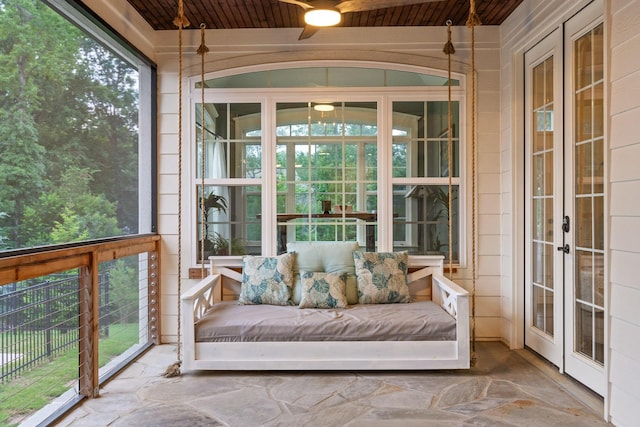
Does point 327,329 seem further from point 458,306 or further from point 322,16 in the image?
point 322,16

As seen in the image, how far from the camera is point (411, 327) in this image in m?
3.42

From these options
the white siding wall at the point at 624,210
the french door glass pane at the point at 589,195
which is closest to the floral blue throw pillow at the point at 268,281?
the french door glass pane at the point at 589,195

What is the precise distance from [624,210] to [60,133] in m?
4.14

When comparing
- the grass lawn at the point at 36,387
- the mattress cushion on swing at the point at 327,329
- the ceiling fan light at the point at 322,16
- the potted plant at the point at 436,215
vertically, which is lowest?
the grass lawn at the point at 36,387

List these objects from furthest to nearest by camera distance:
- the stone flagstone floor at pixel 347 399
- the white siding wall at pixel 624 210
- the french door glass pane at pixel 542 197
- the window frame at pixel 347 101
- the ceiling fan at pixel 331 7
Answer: the window frame at pixel 347 101, the french door glass pane at pixel 542 197, the ceiling fan at pixel 331 7, the stone flagstone floor at pixel 347 399, the white siding wall at pixel 624 210

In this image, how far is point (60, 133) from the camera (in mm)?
3748

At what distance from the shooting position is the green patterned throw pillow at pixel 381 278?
13.0ft

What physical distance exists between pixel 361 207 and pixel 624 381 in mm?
2554

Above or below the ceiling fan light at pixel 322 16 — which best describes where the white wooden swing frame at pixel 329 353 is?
below

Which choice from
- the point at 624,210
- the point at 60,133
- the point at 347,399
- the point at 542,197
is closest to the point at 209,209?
the point at 60,133

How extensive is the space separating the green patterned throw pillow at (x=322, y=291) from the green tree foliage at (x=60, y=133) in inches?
79.3

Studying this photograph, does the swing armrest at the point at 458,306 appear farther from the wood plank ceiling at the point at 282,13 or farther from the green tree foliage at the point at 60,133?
the green tree foliage at the point at 60,133

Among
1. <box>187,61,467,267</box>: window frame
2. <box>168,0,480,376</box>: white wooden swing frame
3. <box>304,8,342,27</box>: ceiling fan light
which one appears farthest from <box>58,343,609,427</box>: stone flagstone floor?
<box>304,8,342,27</box>: ceiling fan light

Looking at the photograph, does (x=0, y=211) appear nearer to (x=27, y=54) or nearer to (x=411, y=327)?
(x=27, y=54)
